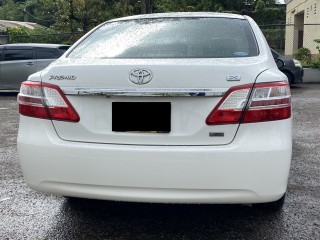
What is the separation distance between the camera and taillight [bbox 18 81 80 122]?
9.00 ft

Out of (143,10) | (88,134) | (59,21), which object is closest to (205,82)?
(88,134)

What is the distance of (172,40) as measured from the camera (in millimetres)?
3262

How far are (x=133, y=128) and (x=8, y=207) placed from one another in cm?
156

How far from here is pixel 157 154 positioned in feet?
8.55

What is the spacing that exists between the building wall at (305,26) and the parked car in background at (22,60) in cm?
1102

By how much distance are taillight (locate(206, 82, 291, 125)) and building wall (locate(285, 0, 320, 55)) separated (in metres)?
16.7

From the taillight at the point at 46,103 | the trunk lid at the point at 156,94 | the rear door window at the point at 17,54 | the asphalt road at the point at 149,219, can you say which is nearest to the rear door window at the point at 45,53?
the rear door window at the point at 17,54

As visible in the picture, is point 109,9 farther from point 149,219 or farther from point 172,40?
point 149,219

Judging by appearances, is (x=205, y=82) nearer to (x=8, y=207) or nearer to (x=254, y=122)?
(x=254, y=122)

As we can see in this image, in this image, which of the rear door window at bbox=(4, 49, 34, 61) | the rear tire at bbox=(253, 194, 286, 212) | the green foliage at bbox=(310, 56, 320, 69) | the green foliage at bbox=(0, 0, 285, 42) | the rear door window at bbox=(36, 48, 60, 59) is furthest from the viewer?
the green foliage at bbox=(0, 0, 285, 42)

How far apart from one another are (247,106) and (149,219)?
4.03 ft

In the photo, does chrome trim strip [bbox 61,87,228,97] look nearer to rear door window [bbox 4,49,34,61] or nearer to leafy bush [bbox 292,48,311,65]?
rear door window [bbox 4,49,34,61]

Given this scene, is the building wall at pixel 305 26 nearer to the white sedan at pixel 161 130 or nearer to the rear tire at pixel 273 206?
the rear tire at pixel 273 206

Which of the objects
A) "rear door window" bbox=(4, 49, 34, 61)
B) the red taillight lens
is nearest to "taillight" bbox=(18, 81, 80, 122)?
the red taillight lens
